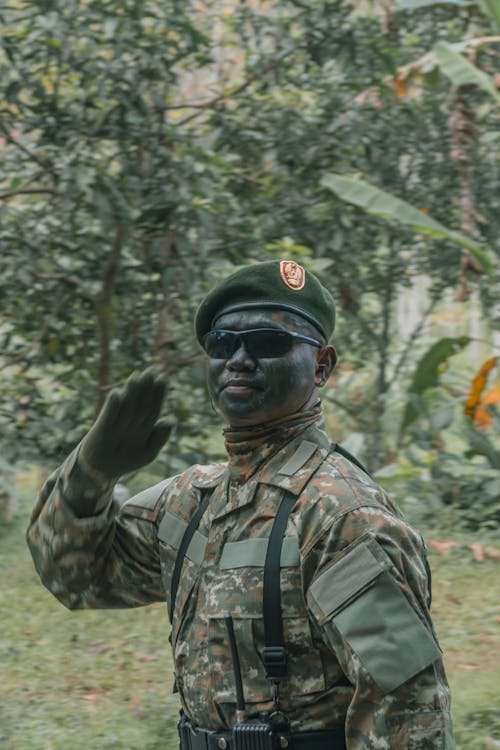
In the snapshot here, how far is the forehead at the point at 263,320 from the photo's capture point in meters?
2.39

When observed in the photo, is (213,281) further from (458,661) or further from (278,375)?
(278,375)

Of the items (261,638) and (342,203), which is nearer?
(261,638)

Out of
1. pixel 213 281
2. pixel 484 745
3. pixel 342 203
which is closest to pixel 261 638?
pixel 484 745

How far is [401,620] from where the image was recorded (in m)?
2.03

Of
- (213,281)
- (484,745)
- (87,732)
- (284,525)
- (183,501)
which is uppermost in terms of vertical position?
(284,525)

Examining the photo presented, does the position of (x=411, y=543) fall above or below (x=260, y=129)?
above

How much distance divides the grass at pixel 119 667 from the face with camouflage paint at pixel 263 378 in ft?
9.16

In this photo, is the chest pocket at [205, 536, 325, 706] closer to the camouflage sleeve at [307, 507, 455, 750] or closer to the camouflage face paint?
the camouflage sleeve at [307, 507, 455, 750]

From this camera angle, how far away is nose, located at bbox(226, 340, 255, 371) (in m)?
2.36

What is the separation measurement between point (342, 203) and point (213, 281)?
1120 millimetres

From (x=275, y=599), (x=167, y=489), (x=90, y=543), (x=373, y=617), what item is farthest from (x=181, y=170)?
(x=373, y=617)

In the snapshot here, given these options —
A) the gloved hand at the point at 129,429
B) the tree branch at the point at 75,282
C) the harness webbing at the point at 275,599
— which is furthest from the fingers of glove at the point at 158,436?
the tree branch at the point at 75,282

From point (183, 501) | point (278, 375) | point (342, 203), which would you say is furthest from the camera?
point (342, 203)

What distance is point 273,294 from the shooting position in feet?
7.93
